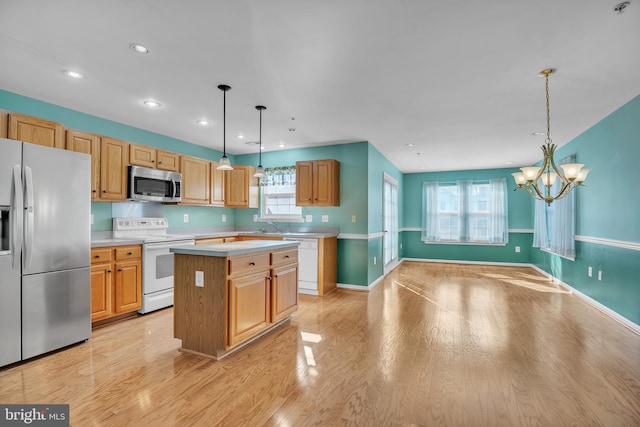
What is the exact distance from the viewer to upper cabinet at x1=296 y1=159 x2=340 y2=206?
5.21m

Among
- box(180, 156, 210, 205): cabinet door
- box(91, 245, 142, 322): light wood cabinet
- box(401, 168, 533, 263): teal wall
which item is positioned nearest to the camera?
box(91, 245, 142, 322): light wood cabinet

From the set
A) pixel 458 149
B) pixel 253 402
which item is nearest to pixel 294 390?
pixel 253 402

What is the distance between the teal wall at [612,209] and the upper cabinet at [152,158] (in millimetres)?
5649

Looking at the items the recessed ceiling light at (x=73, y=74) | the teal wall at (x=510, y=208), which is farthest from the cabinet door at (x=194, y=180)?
the recessed ceiling light at (x=73, y=74)

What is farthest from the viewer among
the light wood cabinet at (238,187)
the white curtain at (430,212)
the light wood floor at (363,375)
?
the white curtain at (430,212)

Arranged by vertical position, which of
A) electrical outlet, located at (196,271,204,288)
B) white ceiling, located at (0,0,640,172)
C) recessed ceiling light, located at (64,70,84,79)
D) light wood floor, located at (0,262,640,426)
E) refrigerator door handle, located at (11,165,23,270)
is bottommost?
light wood floor, located at (0,262,640,426)

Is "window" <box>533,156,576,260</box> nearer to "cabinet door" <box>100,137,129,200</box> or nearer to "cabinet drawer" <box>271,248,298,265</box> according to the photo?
"cabinet drawer" <box>271,248,298,265</box>

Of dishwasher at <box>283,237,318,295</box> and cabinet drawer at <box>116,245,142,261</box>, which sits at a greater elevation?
cabinet drawer at <box>116,245,142,261</box>

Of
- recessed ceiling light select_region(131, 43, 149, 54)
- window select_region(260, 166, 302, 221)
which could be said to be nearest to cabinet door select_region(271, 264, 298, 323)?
recessed ceiling light select_region(131, 43, 149, 54)

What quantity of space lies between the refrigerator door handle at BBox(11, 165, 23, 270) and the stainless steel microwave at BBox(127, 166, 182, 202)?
A: 1.48m

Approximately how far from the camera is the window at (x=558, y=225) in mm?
4867

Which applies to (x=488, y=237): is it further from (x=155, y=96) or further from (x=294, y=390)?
(x=155, y=96)

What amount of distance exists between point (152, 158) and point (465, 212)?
7085mm

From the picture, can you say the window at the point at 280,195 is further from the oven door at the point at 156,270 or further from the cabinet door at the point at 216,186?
the oven door at the point at 156,270
